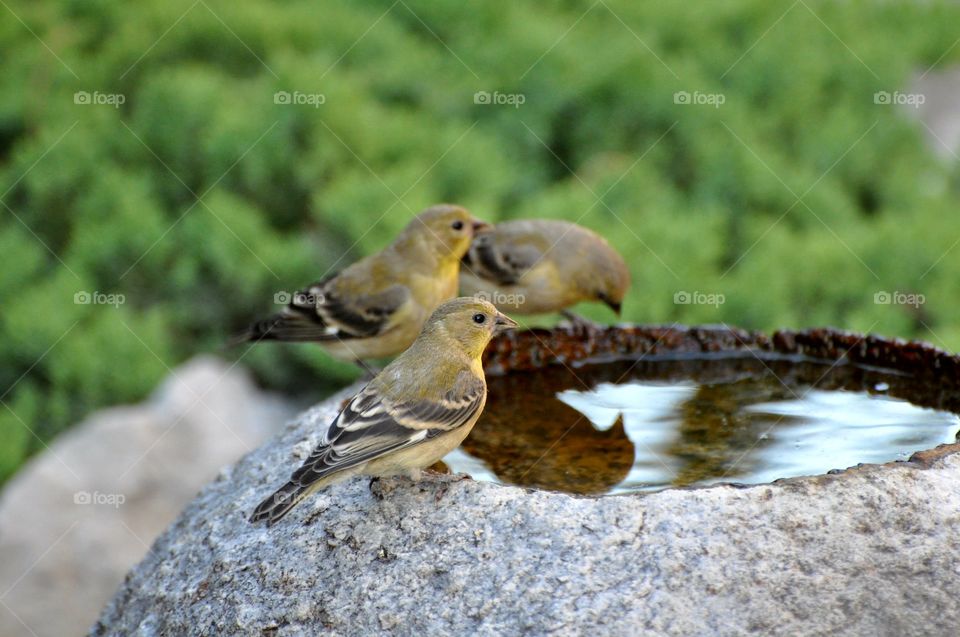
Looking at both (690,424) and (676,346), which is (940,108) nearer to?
(676,346)

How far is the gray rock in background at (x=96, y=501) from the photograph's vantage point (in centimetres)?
656

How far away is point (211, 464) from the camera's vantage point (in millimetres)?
7055

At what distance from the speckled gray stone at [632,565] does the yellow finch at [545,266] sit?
3.01m

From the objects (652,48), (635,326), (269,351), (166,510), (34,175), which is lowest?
(166,510)

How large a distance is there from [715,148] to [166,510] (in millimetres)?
5750

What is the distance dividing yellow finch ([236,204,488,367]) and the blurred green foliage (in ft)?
6.66

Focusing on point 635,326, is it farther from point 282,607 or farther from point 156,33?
point 156,33

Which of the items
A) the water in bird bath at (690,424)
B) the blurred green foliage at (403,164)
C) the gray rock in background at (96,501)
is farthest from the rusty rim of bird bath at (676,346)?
the gray rock in background at (96,501)

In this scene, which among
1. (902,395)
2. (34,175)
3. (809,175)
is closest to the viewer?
(902,395)

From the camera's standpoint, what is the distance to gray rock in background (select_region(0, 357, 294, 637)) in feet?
21.5

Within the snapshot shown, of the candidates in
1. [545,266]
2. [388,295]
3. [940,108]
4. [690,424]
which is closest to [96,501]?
[388,295]

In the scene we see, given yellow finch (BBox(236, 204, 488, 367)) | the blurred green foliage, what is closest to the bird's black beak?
yellow finch (BBox(236, 204, 488, 367))

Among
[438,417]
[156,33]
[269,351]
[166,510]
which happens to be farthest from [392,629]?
[156,33]

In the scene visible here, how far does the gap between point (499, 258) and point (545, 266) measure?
28 centimetres
